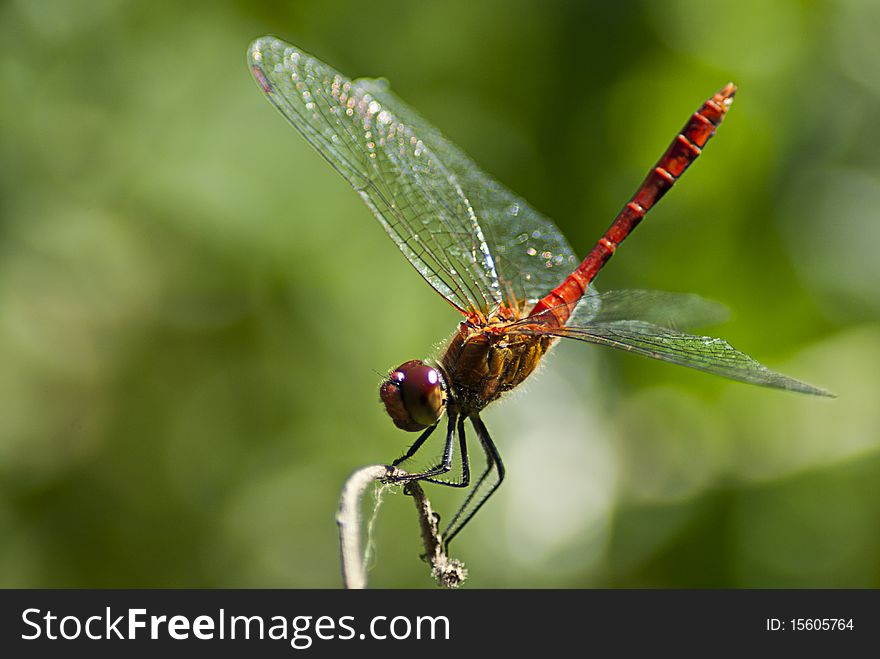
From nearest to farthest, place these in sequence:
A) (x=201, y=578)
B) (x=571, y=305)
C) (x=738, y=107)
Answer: (x=571, y=305), (x=201, y=578), (x=738, y=107)

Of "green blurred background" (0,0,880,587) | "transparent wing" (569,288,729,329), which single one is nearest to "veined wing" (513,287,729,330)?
→ "transparent wing" (569,288,729,329)

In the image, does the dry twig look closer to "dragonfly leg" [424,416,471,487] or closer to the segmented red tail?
"dragonfly leg" [424,416,471,487]

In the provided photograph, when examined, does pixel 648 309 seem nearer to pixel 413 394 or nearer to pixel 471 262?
pixel 471 262

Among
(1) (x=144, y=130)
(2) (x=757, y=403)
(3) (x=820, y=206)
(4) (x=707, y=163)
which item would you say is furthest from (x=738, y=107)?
(1) (x=144, y=130)

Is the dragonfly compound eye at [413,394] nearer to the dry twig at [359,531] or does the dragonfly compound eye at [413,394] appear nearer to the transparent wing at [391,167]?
the dry twig at [359,531]

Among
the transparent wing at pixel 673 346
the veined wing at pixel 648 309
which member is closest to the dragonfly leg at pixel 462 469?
the transparent wing at pixel 673 346

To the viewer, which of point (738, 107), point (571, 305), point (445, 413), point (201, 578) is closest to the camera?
point (445, 413)

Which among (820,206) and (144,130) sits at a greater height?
(144,130)
